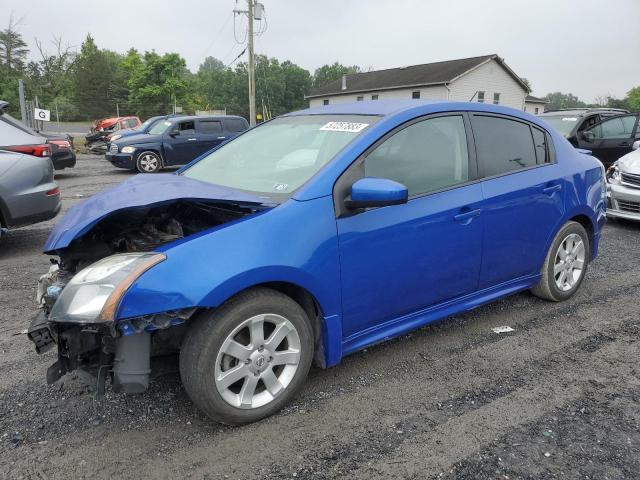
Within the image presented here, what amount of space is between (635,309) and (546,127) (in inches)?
67.5

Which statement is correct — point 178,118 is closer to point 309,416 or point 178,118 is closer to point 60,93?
point 309,416

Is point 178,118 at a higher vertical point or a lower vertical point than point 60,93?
lower

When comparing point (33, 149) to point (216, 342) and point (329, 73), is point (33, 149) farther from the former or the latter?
point (329, 73)

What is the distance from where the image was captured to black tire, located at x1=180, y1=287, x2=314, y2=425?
2.31 meters

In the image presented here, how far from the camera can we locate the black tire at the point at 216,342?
2.31 metres

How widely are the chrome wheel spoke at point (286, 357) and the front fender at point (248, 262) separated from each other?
0.27 metres

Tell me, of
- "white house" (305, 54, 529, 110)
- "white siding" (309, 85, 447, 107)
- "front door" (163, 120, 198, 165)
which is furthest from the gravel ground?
"white house" (305, 54, 529, 110)

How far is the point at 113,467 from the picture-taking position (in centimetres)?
225

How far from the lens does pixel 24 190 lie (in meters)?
5.46

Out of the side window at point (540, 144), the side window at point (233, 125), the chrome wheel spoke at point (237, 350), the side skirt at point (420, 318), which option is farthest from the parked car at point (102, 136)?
the chrome wheel spoke at point (237, 350)

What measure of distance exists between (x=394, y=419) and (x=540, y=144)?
2.53 metres

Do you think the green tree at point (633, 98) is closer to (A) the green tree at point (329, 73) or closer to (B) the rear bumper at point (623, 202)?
(A) the green tree at point (329, 73)

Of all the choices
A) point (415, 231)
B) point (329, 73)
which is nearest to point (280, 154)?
point (415, 231)

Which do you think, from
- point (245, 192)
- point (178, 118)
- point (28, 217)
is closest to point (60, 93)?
point (178, 118)
